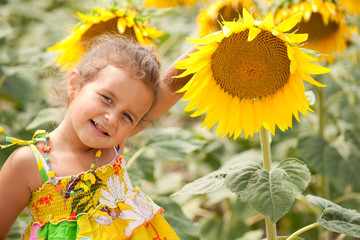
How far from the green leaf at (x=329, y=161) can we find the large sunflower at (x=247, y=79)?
691 millimetres

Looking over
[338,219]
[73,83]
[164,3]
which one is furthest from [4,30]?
[338,219]

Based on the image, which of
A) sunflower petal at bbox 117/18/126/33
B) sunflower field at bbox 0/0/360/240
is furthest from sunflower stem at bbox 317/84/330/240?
sunflower petal at bbox 117/18/126/33

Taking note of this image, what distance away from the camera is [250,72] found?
133 cm

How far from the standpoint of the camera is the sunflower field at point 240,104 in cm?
129

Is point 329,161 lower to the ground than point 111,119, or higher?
lower

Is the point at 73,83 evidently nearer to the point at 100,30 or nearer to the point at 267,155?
the point at 100,30

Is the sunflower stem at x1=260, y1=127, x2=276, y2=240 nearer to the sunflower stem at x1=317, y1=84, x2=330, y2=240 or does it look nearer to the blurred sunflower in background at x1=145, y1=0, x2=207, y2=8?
the sunflower stem at x1=317, y1=84, x2=330, y2=240

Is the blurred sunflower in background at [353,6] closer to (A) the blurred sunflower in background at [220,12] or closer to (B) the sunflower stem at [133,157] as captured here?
(A) the blurred sunflower in background at [220,12]

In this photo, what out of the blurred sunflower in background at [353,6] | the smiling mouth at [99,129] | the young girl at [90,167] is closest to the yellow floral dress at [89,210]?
the young girl at [90,167]

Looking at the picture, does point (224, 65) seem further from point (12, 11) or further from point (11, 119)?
point (12, 11)

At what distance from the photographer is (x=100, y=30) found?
1.68 m

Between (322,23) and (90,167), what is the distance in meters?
1.06

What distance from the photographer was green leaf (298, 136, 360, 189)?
6.44 ft

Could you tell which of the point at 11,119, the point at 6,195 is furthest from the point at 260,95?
the point at 11,119
